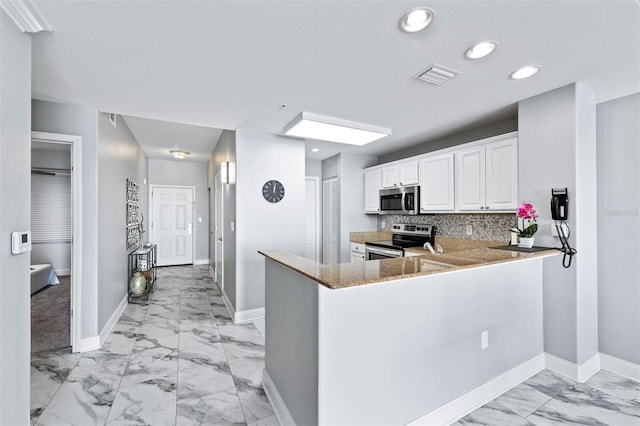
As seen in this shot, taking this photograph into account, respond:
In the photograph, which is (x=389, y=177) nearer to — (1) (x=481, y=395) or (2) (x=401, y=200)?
(2) (x=401, y=200)

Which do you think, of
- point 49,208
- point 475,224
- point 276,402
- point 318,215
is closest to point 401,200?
point 475,224

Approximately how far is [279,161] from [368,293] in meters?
2.68

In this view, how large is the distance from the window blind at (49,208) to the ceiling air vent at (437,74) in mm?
6819

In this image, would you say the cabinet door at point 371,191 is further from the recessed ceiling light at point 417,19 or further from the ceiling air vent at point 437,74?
the recessed ceiling light at point 417,19

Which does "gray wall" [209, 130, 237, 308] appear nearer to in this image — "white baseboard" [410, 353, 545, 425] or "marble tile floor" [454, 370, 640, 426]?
"white baseboard" [410, 353, 545, 425]

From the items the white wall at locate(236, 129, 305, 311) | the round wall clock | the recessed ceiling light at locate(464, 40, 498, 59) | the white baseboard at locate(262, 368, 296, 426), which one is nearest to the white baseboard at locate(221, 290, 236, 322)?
the white wall at locate(236, 129, 305, 311)

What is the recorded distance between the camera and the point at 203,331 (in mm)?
3314

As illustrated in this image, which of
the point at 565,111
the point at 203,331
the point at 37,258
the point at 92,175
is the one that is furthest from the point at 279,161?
the point at 37,258

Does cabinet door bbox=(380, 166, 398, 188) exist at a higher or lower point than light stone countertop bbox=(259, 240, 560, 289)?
higher

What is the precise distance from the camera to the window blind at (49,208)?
5629mm

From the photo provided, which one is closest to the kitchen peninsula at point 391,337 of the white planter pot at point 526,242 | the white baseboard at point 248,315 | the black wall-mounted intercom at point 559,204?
the white planter pot at point 526,242

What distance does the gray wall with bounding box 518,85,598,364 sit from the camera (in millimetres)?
2328

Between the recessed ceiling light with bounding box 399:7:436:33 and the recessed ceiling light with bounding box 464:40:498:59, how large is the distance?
439mm

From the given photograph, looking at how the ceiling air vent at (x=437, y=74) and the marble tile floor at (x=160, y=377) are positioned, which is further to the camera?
the ceiling air vent at (x=437, y=74)
